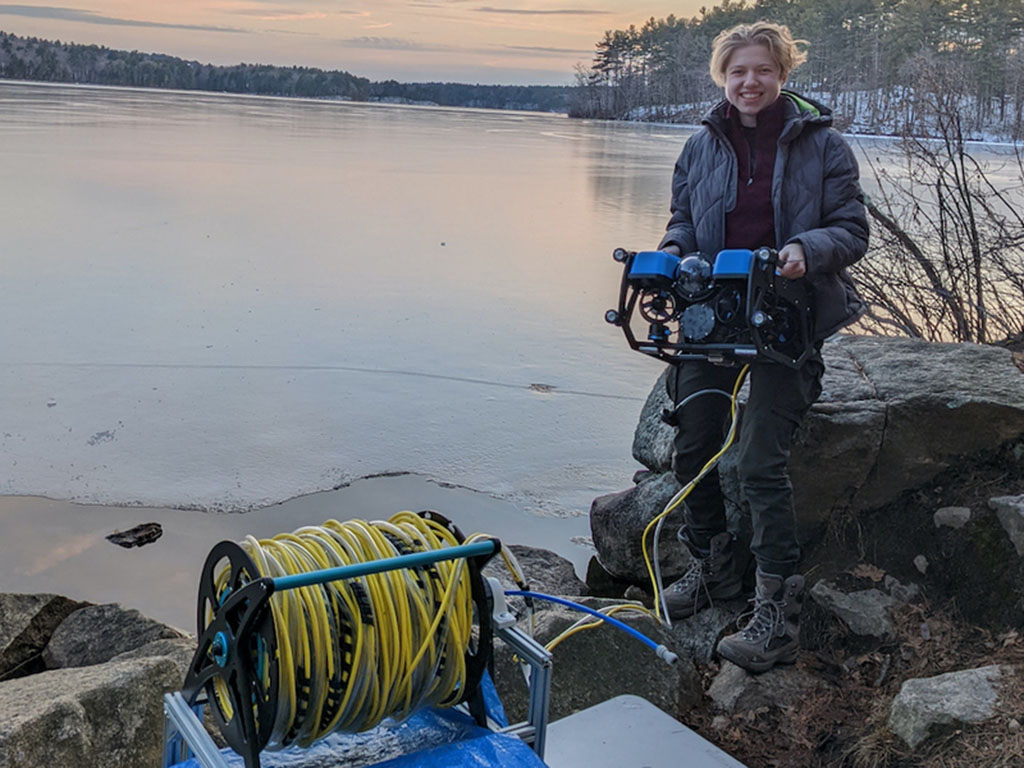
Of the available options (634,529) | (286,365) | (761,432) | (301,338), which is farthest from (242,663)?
(301,338)

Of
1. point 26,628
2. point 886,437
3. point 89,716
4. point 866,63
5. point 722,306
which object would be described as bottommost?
point 26,628

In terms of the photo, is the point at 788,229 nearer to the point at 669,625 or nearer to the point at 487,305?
the point at 669,625

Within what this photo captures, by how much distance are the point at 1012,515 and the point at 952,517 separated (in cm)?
22

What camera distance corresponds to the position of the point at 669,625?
322 centimetres

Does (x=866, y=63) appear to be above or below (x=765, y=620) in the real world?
above

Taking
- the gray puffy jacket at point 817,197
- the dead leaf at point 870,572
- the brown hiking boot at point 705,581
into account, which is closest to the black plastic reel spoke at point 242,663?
the gray puffy jacket at point 817,197

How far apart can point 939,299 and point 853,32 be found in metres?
32.0

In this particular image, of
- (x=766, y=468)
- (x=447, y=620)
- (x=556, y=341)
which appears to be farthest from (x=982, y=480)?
(x=556, y=341)

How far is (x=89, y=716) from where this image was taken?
2.34 m

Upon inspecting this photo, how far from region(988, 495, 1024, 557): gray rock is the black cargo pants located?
71cm

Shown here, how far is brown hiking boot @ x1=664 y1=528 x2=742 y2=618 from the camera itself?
3211mm

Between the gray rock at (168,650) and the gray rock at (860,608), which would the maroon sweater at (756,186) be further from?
the gray rock at (168,650)

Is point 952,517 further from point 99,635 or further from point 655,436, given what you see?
point 99,635

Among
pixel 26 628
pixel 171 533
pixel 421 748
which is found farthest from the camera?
pixel 171 533
